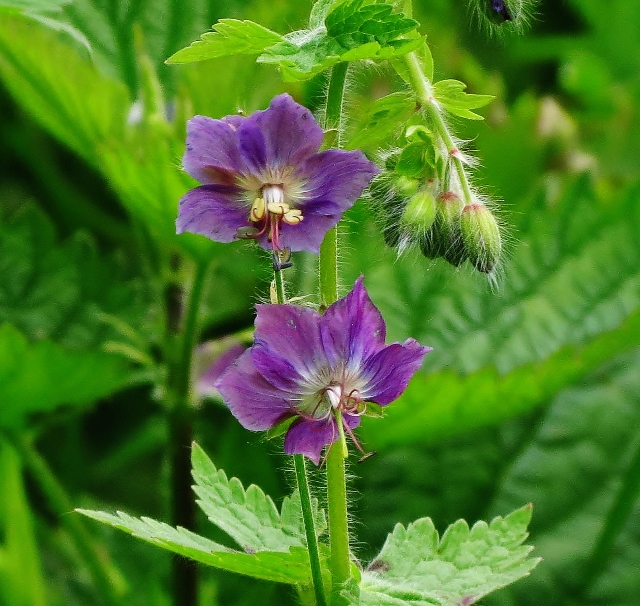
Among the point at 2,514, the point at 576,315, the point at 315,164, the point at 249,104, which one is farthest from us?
the point at 576,315

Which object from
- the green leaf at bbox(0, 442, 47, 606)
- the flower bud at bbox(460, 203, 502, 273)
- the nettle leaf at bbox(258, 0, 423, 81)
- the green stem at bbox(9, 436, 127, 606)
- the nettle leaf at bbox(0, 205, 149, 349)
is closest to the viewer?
the nettle leaf at bbox(258, 0, 423, 81)

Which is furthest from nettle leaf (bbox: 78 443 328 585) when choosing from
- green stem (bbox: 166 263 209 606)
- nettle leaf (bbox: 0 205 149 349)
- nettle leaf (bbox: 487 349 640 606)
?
nettle leaf (bbox: 487 349 640 606)

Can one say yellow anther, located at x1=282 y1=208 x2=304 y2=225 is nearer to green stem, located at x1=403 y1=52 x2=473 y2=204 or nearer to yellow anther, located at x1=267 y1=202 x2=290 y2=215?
yellow anther, located at x1=267 y1=202 x2=290 y2=215

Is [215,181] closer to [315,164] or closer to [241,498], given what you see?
[315,164]

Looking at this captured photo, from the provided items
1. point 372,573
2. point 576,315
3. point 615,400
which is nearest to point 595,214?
point 576,315

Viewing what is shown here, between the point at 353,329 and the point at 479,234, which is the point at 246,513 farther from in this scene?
the point at 479,234

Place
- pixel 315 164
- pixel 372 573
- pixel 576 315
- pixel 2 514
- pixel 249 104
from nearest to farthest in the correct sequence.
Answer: pixel 315 164
pixel 372 573
pixel 2 514
pixel 249 104
pixel 576 315

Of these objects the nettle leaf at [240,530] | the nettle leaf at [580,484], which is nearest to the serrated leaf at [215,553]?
the nettle leaf at [240,530]
